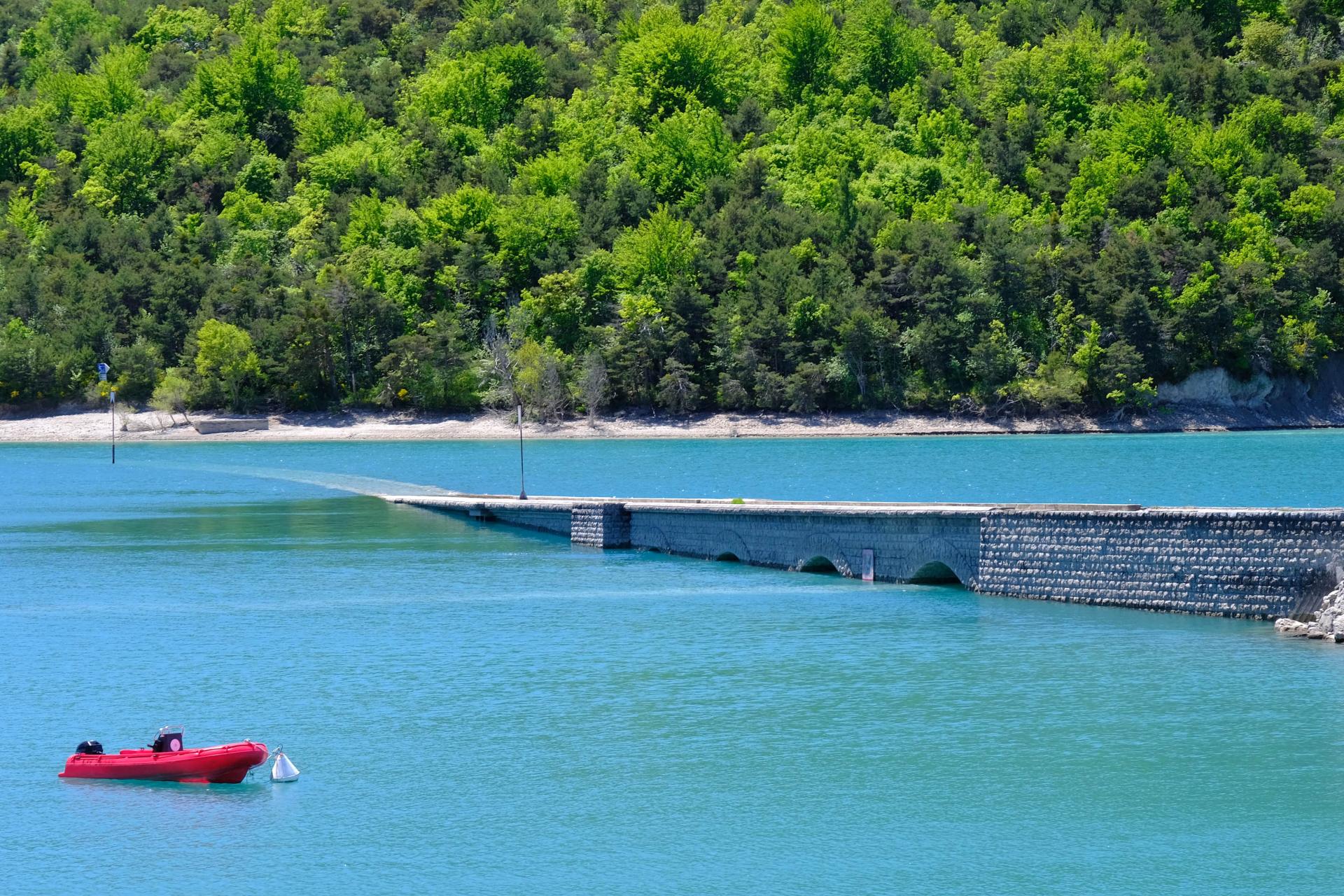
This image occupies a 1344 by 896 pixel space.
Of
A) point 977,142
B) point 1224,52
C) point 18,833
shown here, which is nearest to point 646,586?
point 18,833

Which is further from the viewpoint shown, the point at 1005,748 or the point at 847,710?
the point at 847,710

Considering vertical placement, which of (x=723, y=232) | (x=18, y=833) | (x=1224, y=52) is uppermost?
(x=1224, y=52)

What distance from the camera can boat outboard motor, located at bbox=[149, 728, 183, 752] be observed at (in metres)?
30.4

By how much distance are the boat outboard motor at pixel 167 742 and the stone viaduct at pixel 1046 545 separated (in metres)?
21.3

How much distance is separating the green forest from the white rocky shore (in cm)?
7482

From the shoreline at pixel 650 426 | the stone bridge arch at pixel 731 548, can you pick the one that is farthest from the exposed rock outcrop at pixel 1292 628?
the shoreline at pixel 650 426

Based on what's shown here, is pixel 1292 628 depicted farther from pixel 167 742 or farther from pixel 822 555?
pixel 167 742

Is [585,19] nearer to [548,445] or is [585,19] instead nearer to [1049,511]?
[548,445]

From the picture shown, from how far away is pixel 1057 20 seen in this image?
527ft

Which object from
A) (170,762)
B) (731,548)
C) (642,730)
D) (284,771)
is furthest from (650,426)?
(170,762)

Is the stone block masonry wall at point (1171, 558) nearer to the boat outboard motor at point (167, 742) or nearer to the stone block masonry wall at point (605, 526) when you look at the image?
the stone block masonry wall at point (605, 526)

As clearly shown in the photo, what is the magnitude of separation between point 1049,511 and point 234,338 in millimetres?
90586

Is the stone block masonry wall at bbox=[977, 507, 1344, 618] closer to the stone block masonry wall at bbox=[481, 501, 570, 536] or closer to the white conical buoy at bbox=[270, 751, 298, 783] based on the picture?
the white conical buoy at bbox=[270, 751, 298, 783]

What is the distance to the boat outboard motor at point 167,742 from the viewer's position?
99.7ft
